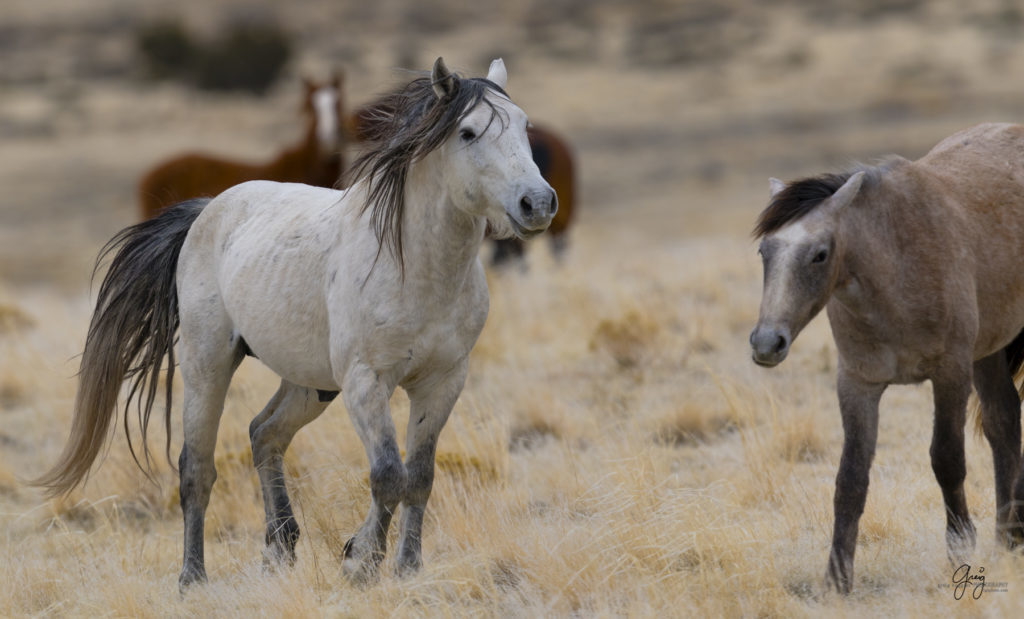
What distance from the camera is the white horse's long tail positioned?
18.6 feet

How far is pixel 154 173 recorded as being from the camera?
40.0 feet

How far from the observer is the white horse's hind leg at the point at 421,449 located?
468 centimetres

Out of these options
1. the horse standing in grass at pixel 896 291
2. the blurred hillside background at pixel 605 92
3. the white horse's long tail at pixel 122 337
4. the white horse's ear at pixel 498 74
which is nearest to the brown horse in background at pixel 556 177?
the blurred hillside background at pixel 605 92

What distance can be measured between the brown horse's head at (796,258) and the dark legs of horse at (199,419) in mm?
2594

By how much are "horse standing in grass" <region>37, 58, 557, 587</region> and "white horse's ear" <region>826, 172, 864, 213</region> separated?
0.96 meters

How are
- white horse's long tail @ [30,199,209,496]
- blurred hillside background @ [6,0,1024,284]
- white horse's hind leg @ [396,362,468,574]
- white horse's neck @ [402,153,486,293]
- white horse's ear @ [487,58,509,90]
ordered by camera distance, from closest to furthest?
white horse's neck @ [402,153,486,293]
white horse's hind leg @ [396,362,468,574]
white horse's ear @ [487,58,509,90]
white horse's long tail @ [30,199,209,496]
blurred hillside background @ [6,0,1024,284]

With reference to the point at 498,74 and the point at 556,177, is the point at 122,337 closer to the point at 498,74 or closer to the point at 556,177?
the point at 498,74

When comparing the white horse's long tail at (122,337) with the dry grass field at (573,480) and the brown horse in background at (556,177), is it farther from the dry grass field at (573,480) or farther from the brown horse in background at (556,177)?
the brown horse in background at (556,177)

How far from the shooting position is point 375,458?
4488 millimetres

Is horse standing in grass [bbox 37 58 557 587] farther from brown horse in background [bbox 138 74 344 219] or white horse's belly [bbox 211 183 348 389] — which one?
brown horse in background [bbox 138 74 344 219]

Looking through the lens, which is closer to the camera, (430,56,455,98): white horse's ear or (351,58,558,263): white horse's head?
(351,58,558,263): white horse's head

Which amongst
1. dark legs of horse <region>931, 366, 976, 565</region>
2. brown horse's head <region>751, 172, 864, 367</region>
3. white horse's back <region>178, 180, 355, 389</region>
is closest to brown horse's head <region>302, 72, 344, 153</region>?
white horse's back <region>178, 180, 355, 389</region>

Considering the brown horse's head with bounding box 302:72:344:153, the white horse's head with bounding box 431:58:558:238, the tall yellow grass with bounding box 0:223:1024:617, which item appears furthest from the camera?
the brown horse's head with bounding box 302:72:344:153

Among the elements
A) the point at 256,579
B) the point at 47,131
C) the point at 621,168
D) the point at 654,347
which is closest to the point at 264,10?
the point at 47,131
